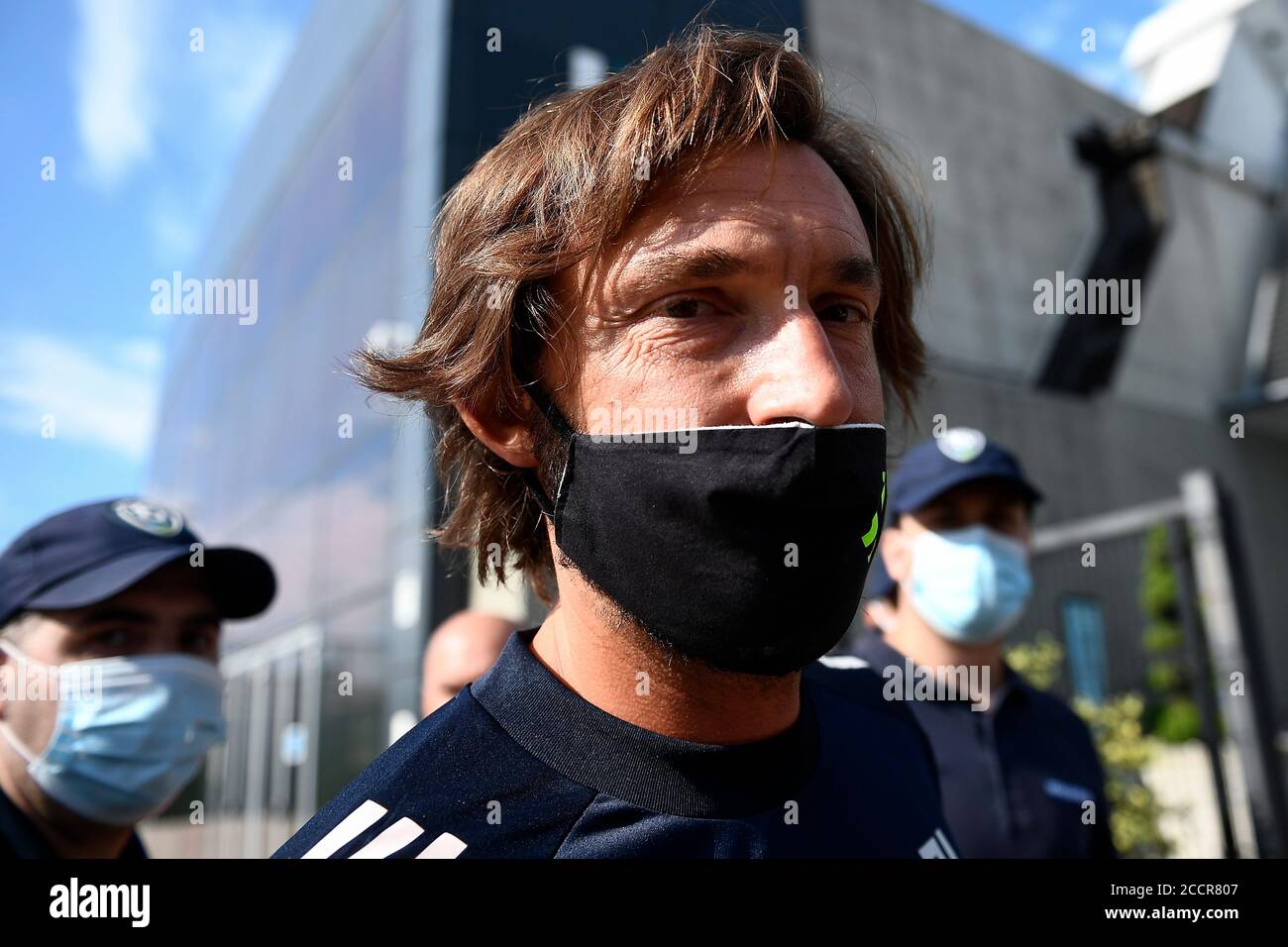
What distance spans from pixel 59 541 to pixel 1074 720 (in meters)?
2.94

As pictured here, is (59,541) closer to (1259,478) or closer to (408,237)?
(408,237)

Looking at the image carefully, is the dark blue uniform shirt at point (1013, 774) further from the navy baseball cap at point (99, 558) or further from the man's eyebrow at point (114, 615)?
the man's eyebrow at point (114, 615)

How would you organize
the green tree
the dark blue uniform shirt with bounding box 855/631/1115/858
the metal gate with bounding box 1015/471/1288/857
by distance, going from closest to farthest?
1. the dark blue uniform shirt with bounding box 855/631/1115/858
2. the metal gate with bounding box 1015/471/1288/857
3. the green tree

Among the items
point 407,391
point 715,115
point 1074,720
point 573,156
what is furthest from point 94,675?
point 1074,720

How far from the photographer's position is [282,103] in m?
10.0

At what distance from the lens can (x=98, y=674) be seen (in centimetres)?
224

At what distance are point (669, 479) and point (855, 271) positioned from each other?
1.36ft

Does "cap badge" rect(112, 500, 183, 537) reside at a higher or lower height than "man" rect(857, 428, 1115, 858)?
higher

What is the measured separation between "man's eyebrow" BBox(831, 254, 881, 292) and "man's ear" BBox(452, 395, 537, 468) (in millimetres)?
514

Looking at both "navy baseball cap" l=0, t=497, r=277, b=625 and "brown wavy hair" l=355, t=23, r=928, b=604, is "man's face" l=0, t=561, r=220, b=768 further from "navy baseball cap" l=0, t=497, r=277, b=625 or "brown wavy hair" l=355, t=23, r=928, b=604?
"brown wavy hair" l=355, t=23, r=928, b=604

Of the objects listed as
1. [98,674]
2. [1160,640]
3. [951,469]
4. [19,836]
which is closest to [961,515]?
[951,469]

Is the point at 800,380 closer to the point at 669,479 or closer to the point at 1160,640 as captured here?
the point at 669,479

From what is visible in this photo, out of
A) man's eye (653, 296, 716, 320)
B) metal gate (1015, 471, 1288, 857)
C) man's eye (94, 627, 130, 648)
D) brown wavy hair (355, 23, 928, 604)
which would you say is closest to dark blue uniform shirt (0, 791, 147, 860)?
man's eye (94, 627, 130, 648)

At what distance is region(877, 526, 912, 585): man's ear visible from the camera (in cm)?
299
